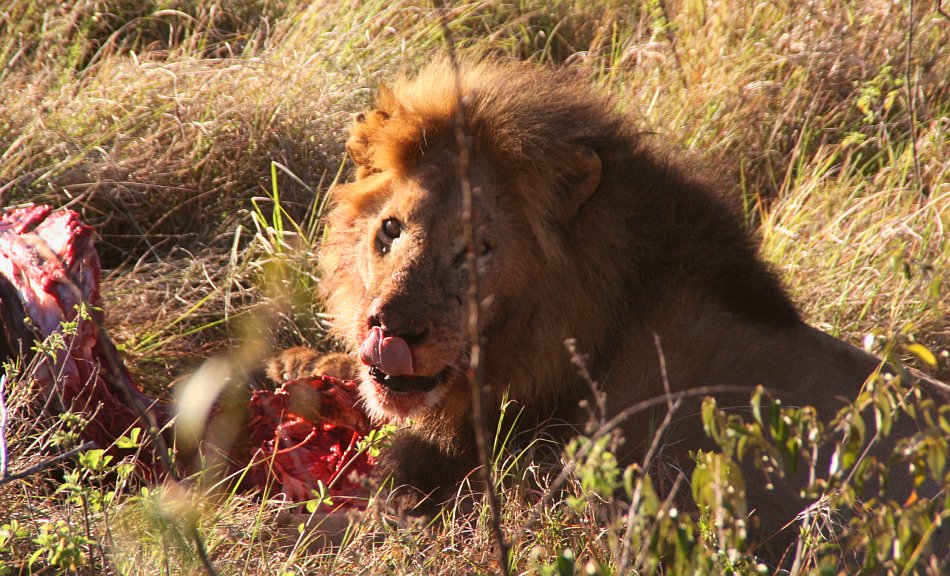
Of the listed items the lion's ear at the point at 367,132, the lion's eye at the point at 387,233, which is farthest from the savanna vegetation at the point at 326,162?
the lion's ear at the point at 367,132

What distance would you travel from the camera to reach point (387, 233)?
3.51 m

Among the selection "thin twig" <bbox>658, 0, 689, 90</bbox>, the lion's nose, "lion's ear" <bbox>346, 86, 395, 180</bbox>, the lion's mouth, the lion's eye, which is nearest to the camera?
the lion's nose

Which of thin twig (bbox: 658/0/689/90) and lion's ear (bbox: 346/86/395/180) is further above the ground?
lion's ear (bbox: 346/86/395/180)

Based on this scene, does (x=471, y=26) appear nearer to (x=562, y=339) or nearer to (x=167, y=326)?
(x=167, y=326)

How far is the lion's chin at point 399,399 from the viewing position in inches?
133

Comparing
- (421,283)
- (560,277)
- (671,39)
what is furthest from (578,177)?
(671,39)

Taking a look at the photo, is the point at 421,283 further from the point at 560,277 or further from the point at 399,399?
the point at 560,277

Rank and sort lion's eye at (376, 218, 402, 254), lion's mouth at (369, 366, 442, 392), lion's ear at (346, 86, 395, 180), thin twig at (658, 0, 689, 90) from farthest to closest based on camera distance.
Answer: thin twig at (658, 0, 689, 90), lion's ear at (346, 86, 395, 180), lion's eye at (376, 218, 402, 254), lion's mouth at (369, 366, 442, 392)

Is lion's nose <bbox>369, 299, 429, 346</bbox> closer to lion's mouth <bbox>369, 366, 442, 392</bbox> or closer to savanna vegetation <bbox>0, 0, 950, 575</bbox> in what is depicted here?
lion's mouth <bbox>369, 366, 442, 392</bbox>

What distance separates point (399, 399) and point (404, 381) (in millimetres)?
58

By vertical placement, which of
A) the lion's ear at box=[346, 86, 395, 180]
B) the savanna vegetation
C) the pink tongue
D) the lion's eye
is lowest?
the savanna vegetation

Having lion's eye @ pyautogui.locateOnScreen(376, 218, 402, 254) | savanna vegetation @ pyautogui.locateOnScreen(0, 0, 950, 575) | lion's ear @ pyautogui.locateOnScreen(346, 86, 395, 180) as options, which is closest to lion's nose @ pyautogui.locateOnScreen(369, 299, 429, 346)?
lion's eye @ pyautogui.locateOnScreen(376, 218, 402, 254)

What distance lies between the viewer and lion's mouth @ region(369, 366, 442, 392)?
133 inches

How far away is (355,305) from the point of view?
3.70 meters
